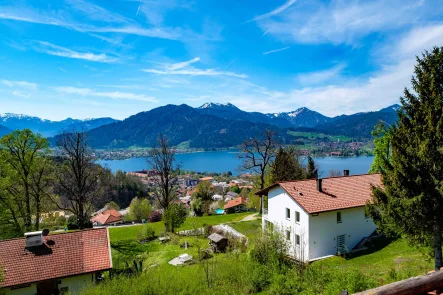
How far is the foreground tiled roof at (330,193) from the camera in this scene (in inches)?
971

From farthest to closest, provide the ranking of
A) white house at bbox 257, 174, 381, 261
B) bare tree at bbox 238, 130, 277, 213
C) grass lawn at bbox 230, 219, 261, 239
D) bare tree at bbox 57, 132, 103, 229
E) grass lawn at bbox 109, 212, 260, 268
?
1. bare tree at bbox 238, 130, 277, 213
2. grass lawn at bbox 230, 219, 261, 239
3. bare tree at bbox 57, 132, 103, 229
4. grass lawn at bbox 109, 212, 260, 268
5. white house at bbox 257, 174, 381, 261

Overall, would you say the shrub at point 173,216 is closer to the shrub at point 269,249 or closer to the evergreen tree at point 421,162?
the shrub at point 269,249

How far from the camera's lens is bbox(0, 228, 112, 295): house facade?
17.0 meters

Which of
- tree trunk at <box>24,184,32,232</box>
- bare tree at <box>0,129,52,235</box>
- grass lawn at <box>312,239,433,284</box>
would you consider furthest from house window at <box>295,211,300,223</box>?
tree trunk at <box>24,184,32,232</box>

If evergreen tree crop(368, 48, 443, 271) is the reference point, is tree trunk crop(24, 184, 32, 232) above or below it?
below

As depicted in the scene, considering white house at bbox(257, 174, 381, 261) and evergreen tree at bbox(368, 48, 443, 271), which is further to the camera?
white house at bbox(257, 174, 381, 261)

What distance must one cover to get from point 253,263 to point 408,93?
13103 mm

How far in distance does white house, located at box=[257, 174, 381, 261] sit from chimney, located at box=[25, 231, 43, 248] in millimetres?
16375

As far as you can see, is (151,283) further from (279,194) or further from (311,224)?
(279,194)

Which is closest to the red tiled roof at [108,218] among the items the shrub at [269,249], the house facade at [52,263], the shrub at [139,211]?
the shrub at [139,211]

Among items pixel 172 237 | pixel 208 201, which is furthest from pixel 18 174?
pixel 208 201

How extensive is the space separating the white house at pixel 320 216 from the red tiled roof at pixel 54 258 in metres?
12.9

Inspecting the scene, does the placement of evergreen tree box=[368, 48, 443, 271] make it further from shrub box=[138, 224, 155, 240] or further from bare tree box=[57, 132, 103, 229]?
bare tree box=[57, 132, 103, 229]

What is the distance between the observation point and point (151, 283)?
52.2ft
